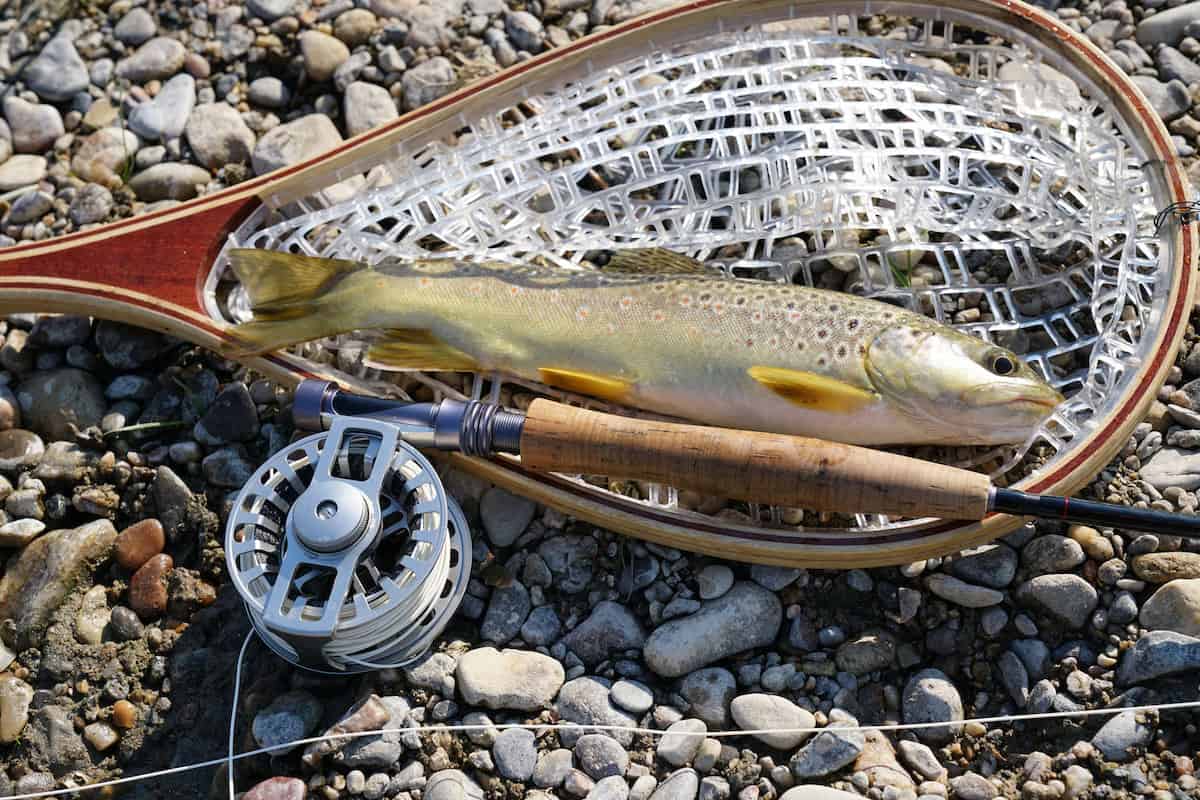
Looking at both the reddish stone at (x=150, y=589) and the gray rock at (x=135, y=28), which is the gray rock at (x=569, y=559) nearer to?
the reddish stone at (x=150, y=589)

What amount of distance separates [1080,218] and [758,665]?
1759 mm

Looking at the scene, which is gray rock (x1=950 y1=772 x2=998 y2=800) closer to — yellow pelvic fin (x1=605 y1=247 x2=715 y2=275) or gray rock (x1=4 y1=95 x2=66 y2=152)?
yellow pelvic fin (x1=605 y1=247 x2=715 y2=275)

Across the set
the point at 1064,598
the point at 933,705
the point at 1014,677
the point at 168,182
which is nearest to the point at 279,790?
the point at 933,705

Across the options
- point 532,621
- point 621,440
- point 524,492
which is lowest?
point 532,621

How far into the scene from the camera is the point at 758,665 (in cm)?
359

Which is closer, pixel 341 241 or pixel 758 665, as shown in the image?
pixel 758 665

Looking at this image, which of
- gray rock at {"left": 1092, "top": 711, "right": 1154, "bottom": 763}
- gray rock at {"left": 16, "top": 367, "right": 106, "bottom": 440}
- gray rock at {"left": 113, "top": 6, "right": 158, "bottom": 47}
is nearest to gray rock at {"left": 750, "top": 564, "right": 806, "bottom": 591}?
gray rock at {"left": 1092, "top": 711, "right": 1154, "bottom": 763}

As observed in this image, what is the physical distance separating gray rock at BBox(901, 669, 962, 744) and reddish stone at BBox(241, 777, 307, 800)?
170cm

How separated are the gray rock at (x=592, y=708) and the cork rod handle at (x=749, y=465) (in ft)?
2.02

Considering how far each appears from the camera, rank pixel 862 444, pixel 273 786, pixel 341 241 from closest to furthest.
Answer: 1. pixel 273 786
2. pixel 862 444
3. pixel 341 241

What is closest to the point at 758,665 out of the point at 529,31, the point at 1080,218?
the point at 1080,218

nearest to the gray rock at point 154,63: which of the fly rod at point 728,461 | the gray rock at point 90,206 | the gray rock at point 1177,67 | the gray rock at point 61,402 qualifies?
the gray rock at point 90,206

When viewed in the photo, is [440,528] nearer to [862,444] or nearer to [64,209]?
[862,444]

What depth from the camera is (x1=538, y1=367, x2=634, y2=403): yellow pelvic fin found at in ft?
12.4
